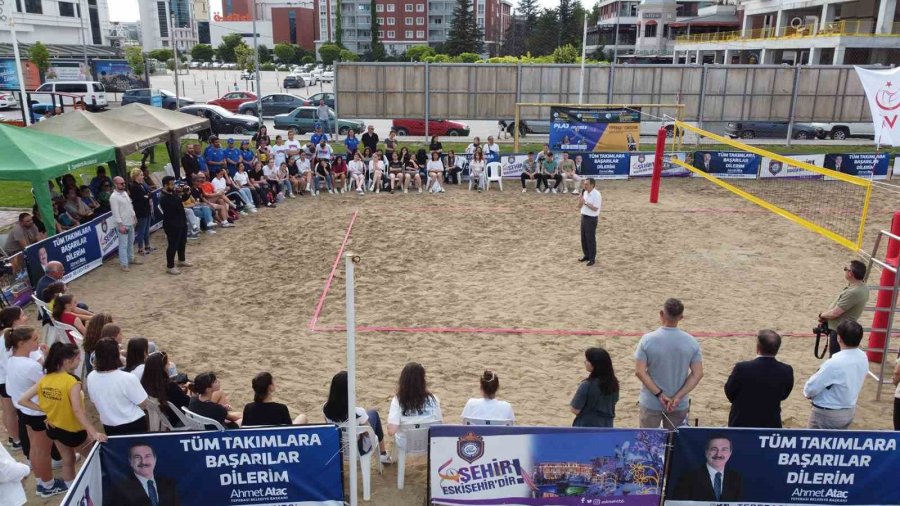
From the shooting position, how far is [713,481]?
18.3 feet

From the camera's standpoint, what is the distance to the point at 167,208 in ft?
40.4

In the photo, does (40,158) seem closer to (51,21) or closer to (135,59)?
(135,59)

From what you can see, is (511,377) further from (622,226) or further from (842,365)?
(622,226)

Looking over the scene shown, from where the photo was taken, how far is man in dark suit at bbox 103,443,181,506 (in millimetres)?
5289

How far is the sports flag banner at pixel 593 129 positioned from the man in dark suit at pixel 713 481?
18.0m

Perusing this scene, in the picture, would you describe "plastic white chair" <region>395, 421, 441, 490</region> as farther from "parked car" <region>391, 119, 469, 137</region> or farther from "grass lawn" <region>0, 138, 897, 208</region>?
"parked car" <region>391, 119, 469, 137</region>

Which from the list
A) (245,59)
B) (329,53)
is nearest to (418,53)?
(329,53)

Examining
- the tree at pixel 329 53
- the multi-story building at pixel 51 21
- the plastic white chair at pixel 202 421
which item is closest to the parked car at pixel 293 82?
the multi-story building at pixel 51 21

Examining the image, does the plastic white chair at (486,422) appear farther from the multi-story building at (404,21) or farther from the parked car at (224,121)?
the multi-story building at (404,21)

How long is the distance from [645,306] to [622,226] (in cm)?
533

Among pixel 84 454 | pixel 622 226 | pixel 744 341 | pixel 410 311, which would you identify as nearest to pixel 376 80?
pixel 622 226

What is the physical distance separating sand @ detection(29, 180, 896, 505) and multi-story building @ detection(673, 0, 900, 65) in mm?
31558

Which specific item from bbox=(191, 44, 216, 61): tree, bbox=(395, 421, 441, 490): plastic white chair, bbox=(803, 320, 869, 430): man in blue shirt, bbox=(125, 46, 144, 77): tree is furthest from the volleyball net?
bbox=(191, 44, 216, 61): tree

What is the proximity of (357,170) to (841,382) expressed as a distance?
589 inches
